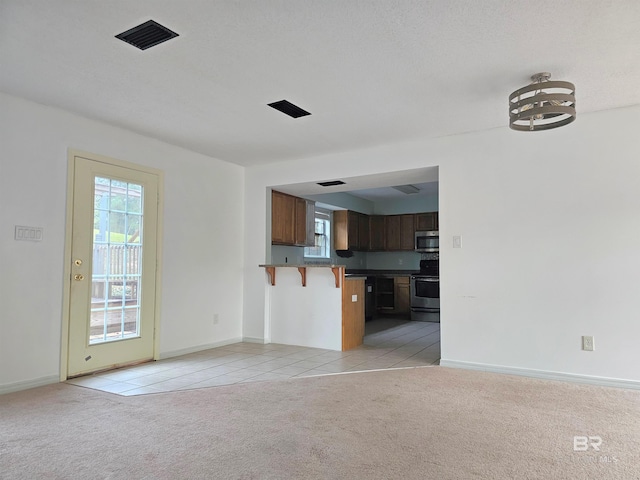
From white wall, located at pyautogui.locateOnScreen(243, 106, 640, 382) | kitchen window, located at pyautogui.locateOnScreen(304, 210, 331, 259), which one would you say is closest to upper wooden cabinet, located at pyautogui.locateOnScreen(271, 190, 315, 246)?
kitchen window, located at pyautogui.locateOnScreen(304, 210, 331, 259)

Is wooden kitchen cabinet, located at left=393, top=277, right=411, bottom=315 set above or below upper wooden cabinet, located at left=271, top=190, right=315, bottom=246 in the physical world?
below

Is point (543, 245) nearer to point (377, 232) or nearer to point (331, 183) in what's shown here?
point (331, 183)

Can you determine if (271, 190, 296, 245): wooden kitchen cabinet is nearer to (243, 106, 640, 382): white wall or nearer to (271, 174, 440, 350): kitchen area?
(271, 174, 440, 350): kitchen area

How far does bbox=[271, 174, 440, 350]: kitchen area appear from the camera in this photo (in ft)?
25.6

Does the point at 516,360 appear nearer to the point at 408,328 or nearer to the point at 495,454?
the point at 495,454

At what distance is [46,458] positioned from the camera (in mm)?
2203

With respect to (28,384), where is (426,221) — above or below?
above

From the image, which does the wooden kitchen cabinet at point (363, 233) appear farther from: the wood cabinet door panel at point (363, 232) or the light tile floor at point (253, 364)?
the light tile floor at point (253, 364)

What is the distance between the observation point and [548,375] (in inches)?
148

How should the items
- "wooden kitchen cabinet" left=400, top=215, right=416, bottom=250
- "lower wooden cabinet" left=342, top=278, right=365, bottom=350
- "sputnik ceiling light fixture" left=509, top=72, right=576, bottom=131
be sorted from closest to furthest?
"sputnik ceiling light fixture" left=509, top=72, right=576, bottom=131 → "lower wooden cabinet" left=342, top=278, right=365, bottom=350 → "wooden kitchen cabinet" left=400, top=215, right=416, bottom=250

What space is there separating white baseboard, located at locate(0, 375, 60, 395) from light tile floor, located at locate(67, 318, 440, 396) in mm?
147

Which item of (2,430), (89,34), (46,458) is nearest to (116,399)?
(2,430)

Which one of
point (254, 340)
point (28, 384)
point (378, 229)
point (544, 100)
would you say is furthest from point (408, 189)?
point (28, 384)

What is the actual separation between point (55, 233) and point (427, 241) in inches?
256
